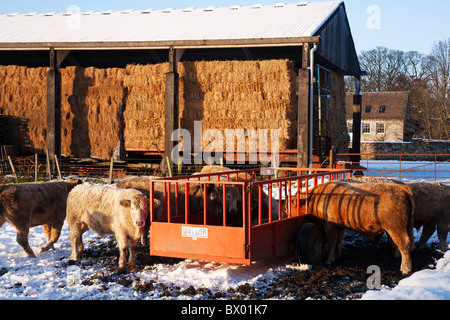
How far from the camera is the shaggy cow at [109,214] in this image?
Result: 28.5ft

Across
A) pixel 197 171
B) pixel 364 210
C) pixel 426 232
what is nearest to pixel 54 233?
pixel 364 210

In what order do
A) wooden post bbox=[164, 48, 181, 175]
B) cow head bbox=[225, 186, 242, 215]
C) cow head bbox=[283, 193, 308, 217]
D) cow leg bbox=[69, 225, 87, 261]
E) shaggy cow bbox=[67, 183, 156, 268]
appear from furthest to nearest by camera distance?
wooden post bbox=[164, 48, 181, 175] < cow head bbox=[225, 186, 242, 215] < cow leg bbox=[69, 225, 87, 261] < cow head bbox=[283, 193, 308, 217] < shaggy cow bbox=[67, 183, 156, 268]

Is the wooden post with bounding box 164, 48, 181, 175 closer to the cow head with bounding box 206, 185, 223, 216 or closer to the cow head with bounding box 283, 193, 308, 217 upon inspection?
the cow head with bounding box 206, 185, 223, 216

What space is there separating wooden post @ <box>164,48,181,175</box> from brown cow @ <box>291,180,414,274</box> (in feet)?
31.4

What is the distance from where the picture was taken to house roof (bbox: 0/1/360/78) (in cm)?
1786

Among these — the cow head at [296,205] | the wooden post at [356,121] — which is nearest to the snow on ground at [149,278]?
the cow head at [296,205]

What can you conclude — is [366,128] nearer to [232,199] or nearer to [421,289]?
[232,199]

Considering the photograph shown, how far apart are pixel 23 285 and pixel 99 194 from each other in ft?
7.85

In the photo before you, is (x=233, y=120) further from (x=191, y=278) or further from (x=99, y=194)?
(x=191, y=278)

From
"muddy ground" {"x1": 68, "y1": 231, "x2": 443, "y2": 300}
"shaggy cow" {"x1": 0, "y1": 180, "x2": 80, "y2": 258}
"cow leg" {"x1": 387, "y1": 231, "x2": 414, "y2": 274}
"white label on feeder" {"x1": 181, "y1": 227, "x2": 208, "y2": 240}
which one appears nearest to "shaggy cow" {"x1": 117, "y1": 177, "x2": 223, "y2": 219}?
"muddy ground" {"x1": 68, "y1": 231, "x2": 443, "y2": 300}

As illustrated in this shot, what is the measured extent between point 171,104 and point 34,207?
9.04 metres

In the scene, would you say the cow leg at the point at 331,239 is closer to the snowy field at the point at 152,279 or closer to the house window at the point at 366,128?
the snowy field at the point at 152,279

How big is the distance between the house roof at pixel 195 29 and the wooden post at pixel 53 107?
2.79ft

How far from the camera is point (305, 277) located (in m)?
7.75
